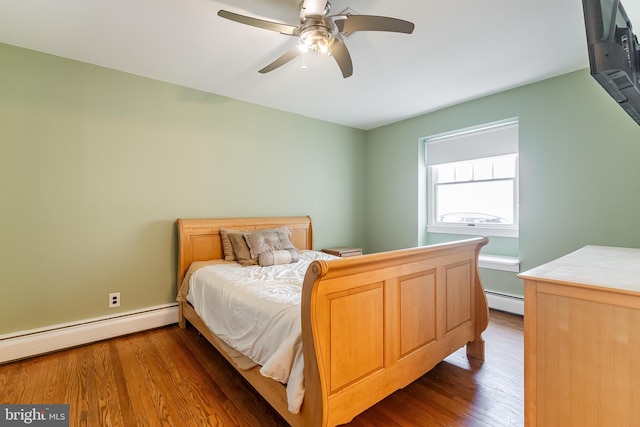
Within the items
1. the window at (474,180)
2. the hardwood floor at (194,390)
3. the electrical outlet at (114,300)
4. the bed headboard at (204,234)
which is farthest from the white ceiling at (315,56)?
the hardwood floor at (194,390)

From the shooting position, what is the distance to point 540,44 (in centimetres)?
228

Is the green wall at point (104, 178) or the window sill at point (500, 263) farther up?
the green wall at point (104, 178)

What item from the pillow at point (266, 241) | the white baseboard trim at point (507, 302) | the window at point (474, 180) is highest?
the window at point (474, 180)

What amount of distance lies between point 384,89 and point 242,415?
3.19 meters

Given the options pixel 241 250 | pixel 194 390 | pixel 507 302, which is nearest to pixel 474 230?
pixel 507 302

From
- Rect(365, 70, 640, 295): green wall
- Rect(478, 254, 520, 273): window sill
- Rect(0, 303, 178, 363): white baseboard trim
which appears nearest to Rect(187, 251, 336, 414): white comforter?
Rect(0, 303, 178, 363): white baseboard trim

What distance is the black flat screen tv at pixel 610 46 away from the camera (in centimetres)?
105

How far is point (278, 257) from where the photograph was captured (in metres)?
2.88

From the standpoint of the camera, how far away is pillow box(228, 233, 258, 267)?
2864 mm

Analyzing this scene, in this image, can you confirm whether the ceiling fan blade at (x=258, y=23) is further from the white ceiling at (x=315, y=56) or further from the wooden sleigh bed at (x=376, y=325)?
the wooden sleigh bed at (x=376, y=325)

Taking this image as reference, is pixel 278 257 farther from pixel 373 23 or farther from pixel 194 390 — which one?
pixel 373 23

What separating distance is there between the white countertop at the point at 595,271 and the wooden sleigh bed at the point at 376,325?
632mm

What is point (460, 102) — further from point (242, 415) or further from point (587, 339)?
point (242, 415)

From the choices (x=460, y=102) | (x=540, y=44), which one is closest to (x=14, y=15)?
(x=540, y=44)
